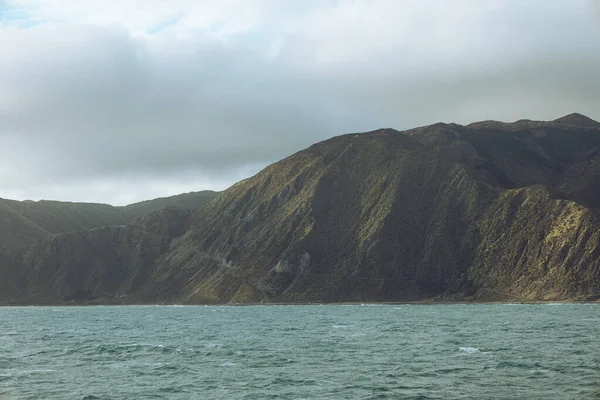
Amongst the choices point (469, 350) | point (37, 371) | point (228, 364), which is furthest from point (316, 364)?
point (37, 371)

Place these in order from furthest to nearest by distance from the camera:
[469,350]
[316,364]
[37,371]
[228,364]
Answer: [469,350] < [228,364] < [316,364] < [37,371]

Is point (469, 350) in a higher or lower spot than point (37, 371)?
higher

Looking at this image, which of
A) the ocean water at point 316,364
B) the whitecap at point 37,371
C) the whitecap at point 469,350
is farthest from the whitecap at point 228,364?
the whitecap at point 469,350

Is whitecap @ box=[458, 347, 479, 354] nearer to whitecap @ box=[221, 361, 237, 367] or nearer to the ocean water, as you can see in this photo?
the ocean water

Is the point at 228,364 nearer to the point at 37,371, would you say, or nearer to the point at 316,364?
the point at 316,364

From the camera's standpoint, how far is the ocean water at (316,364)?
53.0 m

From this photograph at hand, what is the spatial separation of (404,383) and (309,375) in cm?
924

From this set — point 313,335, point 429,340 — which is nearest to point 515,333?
point 429,340

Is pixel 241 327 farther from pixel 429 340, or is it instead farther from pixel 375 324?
pixel 429 340

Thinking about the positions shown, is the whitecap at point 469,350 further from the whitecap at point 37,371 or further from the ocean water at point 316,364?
the whitecap at point 37,371

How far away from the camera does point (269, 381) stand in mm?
57969

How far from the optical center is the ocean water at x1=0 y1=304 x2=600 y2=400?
53.0 metres

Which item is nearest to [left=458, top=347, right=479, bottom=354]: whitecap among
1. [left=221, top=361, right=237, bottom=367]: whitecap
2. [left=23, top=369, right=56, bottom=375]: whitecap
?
[left=221, top=361, right=237, bottom=367]: whitecap

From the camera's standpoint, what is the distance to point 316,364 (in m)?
67.8
